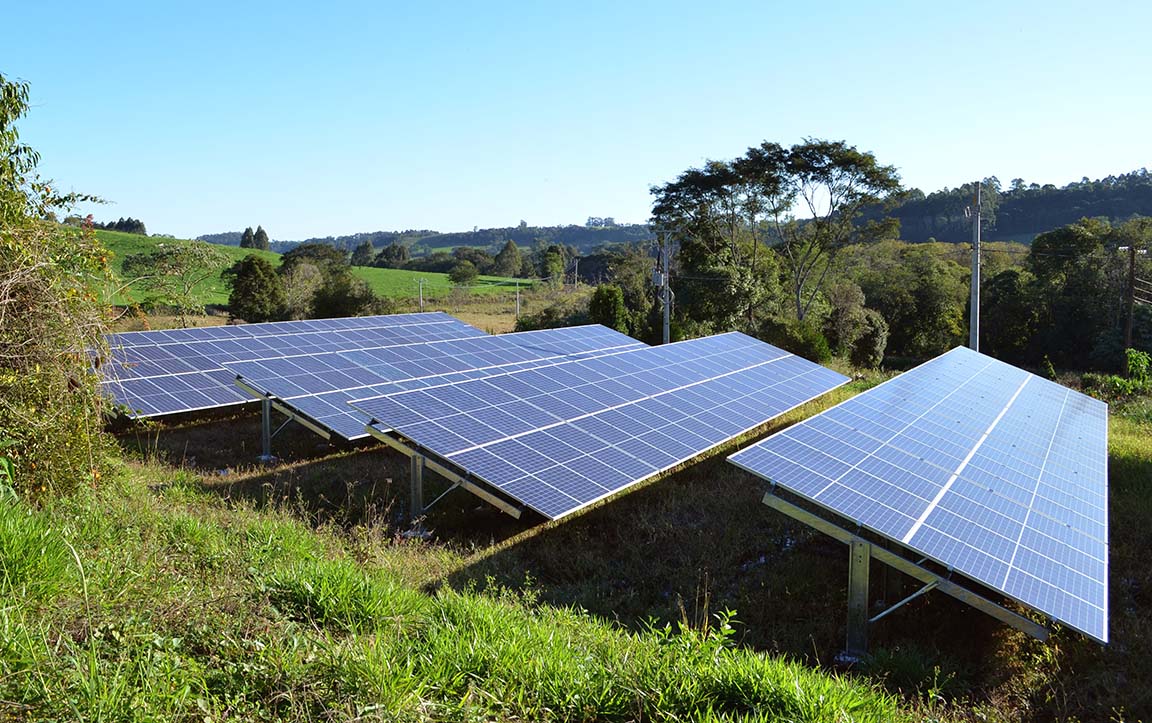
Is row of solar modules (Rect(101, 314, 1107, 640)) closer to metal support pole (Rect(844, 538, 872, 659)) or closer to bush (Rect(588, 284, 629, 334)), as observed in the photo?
metal support pole (Rect(844, 538, 872, 659))

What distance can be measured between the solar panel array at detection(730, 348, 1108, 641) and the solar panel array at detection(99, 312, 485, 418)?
8623mm

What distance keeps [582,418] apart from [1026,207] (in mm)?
79656

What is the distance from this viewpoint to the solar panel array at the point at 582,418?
30.3ft

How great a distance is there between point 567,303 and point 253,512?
3124 centimetres

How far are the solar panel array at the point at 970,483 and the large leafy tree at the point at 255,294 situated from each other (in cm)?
3298

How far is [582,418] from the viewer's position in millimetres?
11633

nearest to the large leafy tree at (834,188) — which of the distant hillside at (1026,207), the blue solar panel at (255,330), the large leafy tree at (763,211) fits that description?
the large leafy tree at (763,211)

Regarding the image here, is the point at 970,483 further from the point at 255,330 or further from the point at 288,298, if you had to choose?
the point at 288,298

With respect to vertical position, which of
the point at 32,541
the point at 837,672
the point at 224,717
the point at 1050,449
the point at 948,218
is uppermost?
the point at 948,218

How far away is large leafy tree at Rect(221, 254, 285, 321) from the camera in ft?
123

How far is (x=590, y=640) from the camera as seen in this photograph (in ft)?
18.8

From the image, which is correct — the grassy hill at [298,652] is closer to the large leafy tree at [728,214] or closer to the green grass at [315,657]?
the green grass at [315,657]

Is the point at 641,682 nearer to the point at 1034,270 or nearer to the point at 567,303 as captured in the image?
the point at 567,303

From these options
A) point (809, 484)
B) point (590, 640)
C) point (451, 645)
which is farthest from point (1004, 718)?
point (451, 645)
